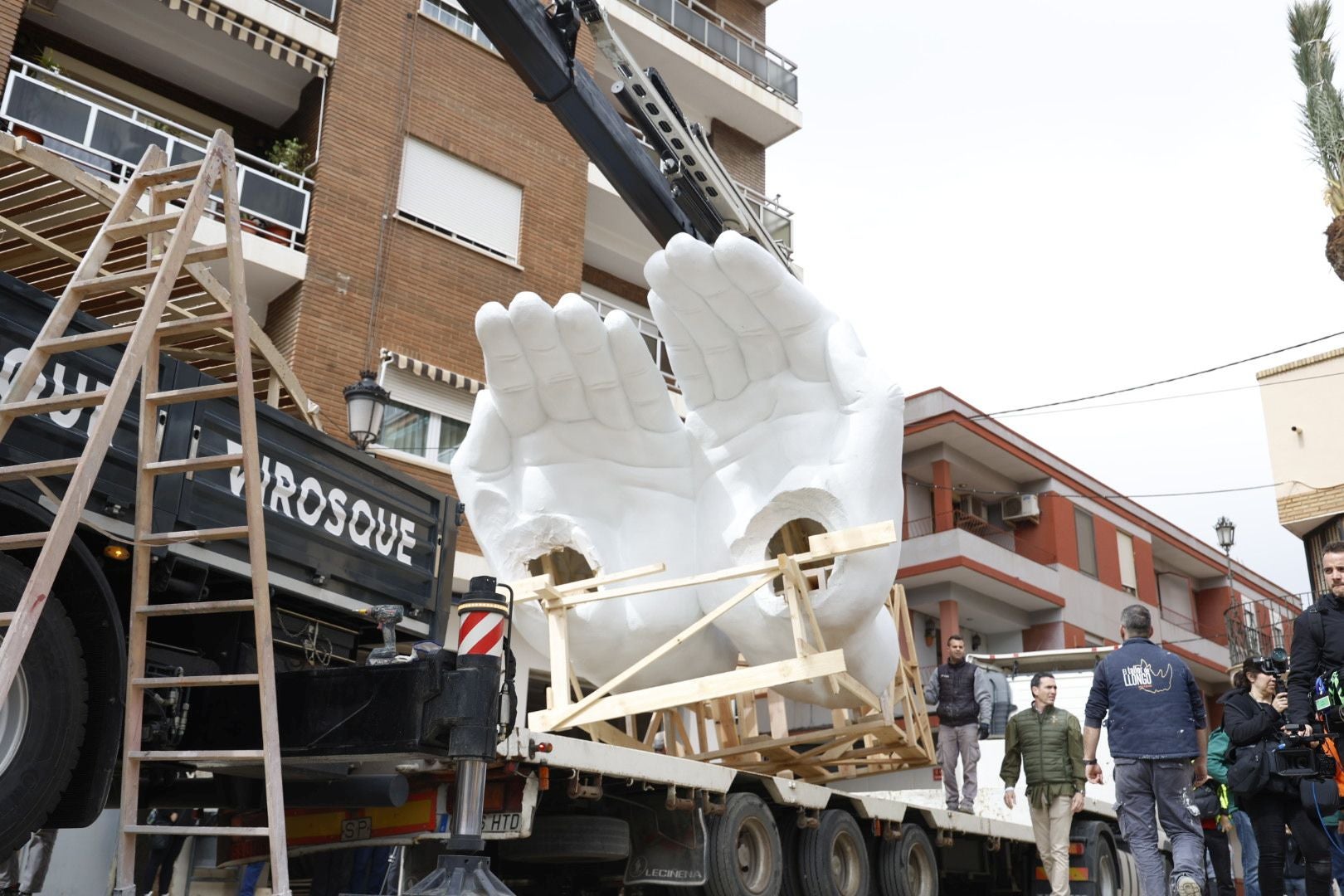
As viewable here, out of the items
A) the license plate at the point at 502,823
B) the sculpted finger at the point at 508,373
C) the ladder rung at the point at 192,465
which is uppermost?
the sculpted finger at the point at 508,373

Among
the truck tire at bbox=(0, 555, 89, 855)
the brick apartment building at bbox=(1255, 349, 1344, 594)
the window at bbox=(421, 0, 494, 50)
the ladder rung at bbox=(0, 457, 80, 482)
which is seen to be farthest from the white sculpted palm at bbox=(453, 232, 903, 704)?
the brick apartment building at bbox=(1255, 349, 1344, 594)

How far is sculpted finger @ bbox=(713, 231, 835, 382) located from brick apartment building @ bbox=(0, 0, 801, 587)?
7961 millimetres

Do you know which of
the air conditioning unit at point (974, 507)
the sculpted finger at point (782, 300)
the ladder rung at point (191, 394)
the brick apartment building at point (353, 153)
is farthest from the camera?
the air conditioning unit at point (974, 507)

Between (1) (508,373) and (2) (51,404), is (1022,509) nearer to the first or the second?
(1) (508,373)

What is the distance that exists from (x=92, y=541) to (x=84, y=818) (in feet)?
3.47

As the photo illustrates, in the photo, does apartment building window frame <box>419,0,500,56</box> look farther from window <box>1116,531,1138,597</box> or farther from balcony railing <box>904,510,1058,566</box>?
window <box>1116,531,1138,597</box>

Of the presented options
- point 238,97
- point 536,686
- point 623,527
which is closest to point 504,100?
point 238,97

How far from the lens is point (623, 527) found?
9.11 meters

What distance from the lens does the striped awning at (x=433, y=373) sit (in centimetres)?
1620

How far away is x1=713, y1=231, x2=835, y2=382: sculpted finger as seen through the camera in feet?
26.4

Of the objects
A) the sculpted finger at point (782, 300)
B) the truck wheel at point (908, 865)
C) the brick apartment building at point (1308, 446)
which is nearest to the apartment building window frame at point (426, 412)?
the sculpted finger at point (782, 300)

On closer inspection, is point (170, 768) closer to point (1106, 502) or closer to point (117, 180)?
point (117, 180)

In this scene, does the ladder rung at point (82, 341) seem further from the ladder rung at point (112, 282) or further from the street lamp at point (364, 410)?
the street lamp at point (364, 410)

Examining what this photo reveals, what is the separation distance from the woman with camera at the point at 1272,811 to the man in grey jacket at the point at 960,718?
3701 millimetres
